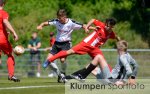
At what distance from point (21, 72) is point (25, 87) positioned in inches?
355

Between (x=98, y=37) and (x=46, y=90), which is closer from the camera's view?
(x=46, y=90)

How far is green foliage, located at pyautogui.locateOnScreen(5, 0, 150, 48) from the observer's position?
2909cm

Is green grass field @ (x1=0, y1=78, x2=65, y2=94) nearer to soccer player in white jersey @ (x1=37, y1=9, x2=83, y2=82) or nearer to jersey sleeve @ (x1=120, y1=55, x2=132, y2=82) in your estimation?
jersey sleeve @ (x1=120, y1=55, x2=132, y2=82)

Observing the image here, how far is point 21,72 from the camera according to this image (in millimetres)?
24688

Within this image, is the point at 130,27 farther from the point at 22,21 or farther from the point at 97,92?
the point at 97,92

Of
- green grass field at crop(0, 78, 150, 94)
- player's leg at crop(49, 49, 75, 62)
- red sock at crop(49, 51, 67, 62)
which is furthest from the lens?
red sock at crop(49, 51, 67, 62)

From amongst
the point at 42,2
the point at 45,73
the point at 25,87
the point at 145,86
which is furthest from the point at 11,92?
the point at 42,2

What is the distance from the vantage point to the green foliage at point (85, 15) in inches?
1145

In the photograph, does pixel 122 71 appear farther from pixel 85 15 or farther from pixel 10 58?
pixel 85 15

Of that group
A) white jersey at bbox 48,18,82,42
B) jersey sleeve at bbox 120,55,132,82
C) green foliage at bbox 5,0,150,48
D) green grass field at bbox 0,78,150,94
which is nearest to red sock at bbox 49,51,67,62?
green grass field at bbox 0,78,150,94

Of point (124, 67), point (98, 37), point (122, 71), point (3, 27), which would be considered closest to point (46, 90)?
point (122, 71)

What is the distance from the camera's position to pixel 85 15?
30.1m

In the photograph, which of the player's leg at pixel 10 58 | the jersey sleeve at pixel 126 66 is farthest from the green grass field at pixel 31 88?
the jersey sleeve at pixel 126 66

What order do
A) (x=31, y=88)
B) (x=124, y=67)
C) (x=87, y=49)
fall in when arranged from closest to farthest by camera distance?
(x=124, y=67)
(x=31, y=88)
(x=87, y=49)
